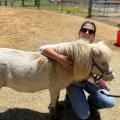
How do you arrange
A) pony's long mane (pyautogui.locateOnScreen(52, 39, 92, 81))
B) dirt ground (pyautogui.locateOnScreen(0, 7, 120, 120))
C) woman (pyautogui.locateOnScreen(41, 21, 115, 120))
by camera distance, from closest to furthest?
pony's long mane (pyautogui.locateOnScreen(52, 39, 92, 81)) → woman (pyautogui.locateOnScreen(41, 21, 115, 120)) → dirt ground (pyautogui.locateOnScreen(0, 7, 120, 120))

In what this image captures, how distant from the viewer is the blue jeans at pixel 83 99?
390 cm

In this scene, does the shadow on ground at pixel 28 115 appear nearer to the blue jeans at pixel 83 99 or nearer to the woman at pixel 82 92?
the woman at pixel 82 92

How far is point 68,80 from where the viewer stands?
12.5 feet

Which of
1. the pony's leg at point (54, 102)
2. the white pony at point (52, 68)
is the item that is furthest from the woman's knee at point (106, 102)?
the pony's leg at point (54, 102)

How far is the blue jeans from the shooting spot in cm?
390

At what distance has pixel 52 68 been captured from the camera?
3.75 metres

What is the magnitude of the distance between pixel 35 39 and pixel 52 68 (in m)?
Result: 5.53

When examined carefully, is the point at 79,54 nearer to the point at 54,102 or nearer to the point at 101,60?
the point at 101,60

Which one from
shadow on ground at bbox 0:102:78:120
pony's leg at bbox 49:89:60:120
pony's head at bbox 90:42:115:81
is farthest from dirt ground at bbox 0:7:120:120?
pony's head at bbox 90:42:115:81

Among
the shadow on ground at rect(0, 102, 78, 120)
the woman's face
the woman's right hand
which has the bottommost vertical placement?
the shadow on ground at rect(0, 102, 78, 120)

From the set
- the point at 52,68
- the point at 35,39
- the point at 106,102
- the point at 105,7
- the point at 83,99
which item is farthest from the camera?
the point at 105,7

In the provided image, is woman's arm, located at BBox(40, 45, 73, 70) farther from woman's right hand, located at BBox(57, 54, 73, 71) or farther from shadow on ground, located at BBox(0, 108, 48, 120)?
shadow on ground, located at BBox(0, 108, 48, 120)

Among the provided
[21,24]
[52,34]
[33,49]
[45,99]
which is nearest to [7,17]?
[21,24]

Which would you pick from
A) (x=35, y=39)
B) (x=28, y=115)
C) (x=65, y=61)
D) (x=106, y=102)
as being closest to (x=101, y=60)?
(x=65, y=61)
